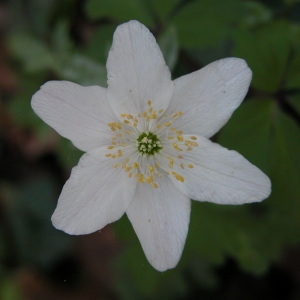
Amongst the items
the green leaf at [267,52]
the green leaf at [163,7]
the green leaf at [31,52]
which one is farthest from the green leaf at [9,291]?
the green leaf at [267,52]

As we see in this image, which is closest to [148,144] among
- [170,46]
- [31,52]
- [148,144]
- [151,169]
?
[148,144]

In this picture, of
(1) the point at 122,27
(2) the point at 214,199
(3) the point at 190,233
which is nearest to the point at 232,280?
(3) the point at 190,233

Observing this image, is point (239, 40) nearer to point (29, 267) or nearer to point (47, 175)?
point (47, 175)

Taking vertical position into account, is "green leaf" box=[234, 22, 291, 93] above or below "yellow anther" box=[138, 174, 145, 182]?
above

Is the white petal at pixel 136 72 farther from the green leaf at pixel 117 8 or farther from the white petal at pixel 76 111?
the green leaf at pixel 117 8

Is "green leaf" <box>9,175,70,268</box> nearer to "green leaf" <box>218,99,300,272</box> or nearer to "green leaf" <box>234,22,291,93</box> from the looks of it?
"green leaf" <box>218,99,300,272</box>

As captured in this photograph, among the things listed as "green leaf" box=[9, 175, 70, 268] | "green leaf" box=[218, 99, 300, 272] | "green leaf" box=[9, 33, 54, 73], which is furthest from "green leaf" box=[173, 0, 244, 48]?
"green leaf" box=[9, 175, 70, 268]
